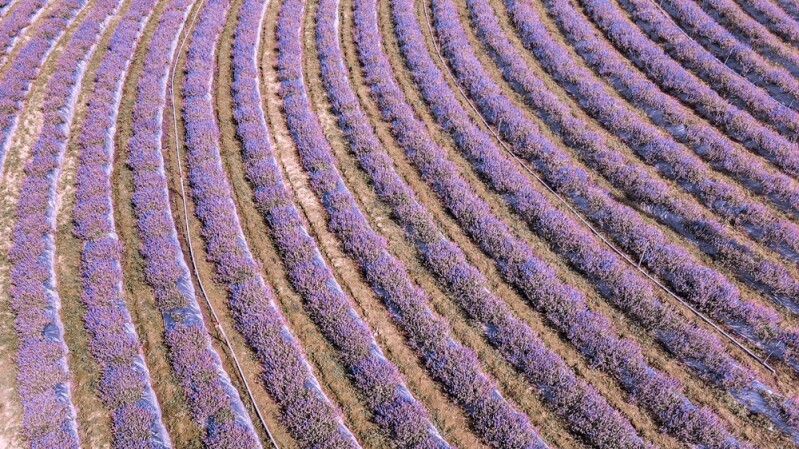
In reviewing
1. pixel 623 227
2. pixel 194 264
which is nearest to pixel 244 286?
pixel 194 264

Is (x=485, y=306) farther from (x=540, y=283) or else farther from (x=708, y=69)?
(x=708, y=69)

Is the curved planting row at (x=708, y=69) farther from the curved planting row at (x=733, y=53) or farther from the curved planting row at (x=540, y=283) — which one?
the curved planting row at (x=540, y=283)

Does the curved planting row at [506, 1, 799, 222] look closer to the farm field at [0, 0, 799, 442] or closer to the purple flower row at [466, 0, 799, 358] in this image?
the farm field at [0, 0, 799, 442]

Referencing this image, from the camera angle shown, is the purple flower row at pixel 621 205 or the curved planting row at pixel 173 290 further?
the purple flower row at pixel 621 205

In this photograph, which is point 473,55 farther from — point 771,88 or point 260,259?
point 260,259

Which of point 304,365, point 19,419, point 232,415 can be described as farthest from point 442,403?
point 19,419

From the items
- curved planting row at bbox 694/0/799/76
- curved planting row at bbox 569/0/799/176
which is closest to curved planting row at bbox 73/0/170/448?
curved planting row at bbox 569/0/799/176

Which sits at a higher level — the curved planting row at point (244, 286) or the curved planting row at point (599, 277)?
the curved planting row at point (599, 277)

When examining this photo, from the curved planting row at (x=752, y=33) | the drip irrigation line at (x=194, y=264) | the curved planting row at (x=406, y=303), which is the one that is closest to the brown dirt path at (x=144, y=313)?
the drip irrigation line at (x=194, y=264)
